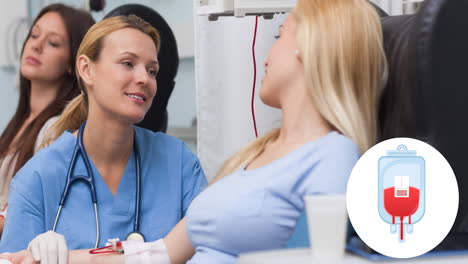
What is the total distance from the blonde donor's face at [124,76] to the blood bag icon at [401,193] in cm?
81

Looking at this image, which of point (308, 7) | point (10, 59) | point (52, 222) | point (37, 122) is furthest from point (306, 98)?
point (10, 59)

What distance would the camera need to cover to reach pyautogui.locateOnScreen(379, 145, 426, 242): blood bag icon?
1.04 meters

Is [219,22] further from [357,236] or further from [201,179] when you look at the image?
[357,236]

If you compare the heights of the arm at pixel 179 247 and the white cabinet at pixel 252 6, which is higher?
the white cabinet at pixel 252 6

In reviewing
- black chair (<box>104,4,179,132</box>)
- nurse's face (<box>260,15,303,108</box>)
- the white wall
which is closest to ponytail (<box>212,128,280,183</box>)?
nurse's face (<box>260,15,303,108</box>)

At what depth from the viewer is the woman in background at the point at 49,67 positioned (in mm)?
2414

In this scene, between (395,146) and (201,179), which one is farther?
(201,179)

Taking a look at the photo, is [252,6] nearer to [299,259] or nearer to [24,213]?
[24,213]

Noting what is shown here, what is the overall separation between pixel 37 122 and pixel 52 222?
2.46 feet

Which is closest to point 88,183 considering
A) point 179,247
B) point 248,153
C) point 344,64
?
point 179,247

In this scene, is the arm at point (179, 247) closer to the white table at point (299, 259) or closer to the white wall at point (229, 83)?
the white table at point (299, 259)

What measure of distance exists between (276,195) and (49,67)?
4.82 ft

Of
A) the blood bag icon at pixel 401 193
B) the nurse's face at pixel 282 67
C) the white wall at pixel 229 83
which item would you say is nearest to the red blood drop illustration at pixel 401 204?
the blood bag icon at pixel 401 193

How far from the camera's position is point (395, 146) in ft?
3.49
